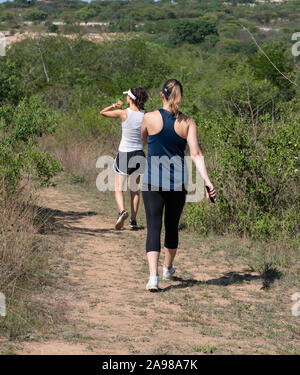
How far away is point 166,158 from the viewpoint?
518 centimetres

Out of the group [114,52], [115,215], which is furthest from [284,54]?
[115,215]

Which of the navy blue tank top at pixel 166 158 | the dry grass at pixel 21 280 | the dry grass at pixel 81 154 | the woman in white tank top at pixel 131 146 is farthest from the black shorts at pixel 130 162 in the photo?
the dry grass at pixel 81 154

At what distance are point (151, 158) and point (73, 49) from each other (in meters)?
34.4

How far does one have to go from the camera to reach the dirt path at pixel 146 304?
4086 millimetres

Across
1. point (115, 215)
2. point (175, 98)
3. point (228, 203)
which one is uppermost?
point (175, 98)

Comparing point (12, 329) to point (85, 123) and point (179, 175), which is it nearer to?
point (179, 175)

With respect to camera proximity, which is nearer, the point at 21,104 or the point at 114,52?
the point at 21,104

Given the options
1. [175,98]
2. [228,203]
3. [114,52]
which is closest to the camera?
[175,98]

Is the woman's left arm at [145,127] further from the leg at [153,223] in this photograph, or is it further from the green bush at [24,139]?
the green bush at [24,139]

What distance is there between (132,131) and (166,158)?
244 cm

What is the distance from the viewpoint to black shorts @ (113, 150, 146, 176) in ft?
25.2

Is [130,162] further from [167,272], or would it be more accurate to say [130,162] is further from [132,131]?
[167,272]

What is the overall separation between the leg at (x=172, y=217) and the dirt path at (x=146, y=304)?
313 mm

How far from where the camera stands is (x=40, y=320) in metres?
4.27
